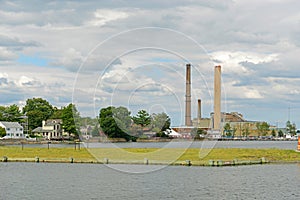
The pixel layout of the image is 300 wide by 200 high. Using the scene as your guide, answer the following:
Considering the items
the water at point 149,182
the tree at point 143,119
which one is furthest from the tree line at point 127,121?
the water at point 149,182

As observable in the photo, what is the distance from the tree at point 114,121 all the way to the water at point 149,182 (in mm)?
36735

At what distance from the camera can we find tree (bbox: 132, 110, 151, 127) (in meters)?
114

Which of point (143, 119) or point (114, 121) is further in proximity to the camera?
point (114, 121)

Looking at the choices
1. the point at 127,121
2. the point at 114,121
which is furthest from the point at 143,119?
the point at 114,121

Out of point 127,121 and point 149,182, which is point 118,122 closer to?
point 127,121

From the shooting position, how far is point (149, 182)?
181 ft

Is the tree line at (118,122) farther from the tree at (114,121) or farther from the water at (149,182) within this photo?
the water at (149,182)

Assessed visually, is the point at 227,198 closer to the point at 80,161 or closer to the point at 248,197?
the point at 248,197

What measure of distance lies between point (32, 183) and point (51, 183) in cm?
190

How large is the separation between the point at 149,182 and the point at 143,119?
6278 centimetres

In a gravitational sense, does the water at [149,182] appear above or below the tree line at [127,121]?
below

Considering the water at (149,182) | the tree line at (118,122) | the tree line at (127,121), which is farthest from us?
the tree line at (127,121)

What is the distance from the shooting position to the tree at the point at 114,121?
108144 millimetres

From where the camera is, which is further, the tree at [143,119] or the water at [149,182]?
the tree at [143,119]
